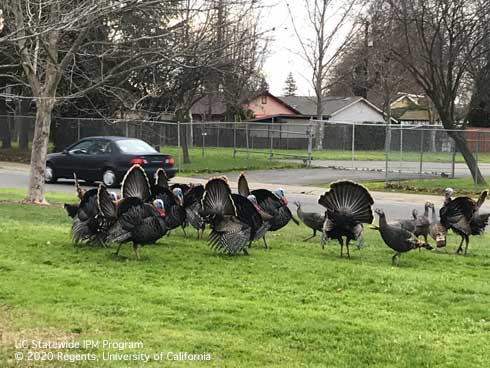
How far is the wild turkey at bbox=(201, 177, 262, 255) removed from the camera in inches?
338

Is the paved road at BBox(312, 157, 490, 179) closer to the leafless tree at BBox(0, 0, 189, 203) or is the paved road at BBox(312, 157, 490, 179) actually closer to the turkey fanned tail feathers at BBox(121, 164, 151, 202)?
the leafless tree at BBox(0, 0, 189, 203)

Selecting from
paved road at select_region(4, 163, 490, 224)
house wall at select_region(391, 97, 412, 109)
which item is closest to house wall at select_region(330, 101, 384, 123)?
house wall at select_region(391, 97, 412, 109)

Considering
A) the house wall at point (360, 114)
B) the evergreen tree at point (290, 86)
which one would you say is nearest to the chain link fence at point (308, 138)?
the house wall at point (360, 114)

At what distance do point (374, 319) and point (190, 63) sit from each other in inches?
348

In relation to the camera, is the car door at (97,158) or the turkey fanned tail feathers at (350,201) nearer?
the turkey fanned tail feathers at (350,201)

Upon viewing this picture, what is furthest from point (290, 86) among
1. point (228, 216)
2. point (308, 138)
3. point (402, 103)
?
point (228, 216)

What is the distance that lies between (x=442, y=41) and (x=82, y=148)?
12792mm

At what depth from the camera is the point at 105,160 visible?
21844mm

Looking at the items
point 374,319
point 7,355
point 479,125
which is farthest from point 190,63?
point 479,125

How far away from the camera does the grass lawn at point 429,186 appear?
23.2m

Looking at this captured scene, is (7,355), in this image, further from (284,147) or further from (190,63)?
(284,147)

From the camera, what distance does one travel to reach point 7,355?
4602 millimetres

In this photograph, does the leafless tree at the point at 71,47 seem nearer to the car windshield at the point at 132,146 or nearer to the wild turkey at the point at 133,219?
the wild turkey at the point at 133,219

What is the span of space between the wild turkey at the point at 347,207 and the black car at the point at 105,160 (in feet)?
43.2
